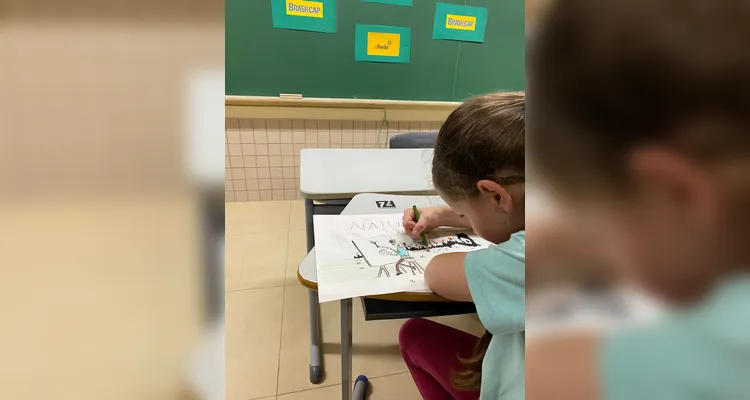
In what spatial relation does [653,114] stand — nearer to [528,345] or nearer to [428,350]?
[528,345]

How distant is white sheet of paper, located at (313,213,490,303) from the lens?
0.73 m

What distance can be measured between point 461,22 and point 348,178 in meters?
1.64

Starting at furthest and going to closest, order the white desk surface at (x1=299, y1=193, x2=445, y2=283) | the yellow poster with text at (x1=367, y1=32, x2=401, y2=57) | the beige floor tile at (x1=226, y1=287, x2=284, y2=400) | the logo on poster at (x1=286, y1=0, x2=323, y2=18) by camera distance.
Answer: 1. the yellow poster with text at (x1=367, y1=32, x2=401, y2=57)
2. the logo on poster at (x1=286, y1=0, x2=323, y2=18)
3. the beige floor tile at (x1=226, y1=287, x2=284, y2=400)
4. the white desk surface at (x1=299, y1=193, x2=445, y2=283)

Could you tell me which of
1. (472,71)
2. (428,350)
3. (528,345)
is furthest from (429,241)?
(472,71)

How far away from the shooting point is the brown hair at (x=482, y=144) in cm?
65

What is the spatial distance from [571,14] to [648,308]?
0.09 m

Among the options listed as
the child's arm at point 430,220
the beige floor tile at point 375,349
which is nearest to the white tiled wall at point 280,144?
the beige floor tile at point 375,349

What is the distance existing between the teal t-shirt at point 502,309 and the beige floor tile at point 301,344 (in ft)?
3.06

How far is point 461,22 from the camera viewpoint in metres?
2.47

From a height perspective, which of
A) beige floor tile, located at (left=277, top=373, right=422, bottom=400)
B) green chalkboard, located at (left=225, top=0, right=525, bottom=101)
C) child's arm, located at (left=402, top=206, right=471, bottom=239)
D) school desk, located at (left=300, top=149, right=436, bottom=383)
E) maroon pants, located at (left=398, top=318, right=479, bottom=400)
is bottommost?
beige floor tile, located at (left=277, top=373, right=422, bottom=400)

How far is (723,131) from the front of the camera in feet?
0.33

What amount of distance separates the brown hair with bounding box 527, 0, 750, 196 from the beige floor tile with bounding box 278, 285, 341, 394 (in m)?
1.46

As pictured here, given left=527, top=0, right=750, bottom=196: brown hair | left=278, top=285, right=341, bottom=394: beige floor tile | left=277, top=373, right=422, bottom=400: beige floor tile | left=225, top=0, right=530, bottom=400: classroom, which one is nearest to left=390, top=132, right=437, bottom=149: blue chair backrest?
left=225, top=0, right=530, bottom=400: classroom

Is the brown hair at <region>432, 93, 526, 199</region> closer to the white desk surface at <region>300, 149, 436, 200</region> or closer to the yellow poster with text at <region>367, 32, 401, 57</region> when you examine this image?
the white desk surface at <region>300, 149, 436, 200</region>
